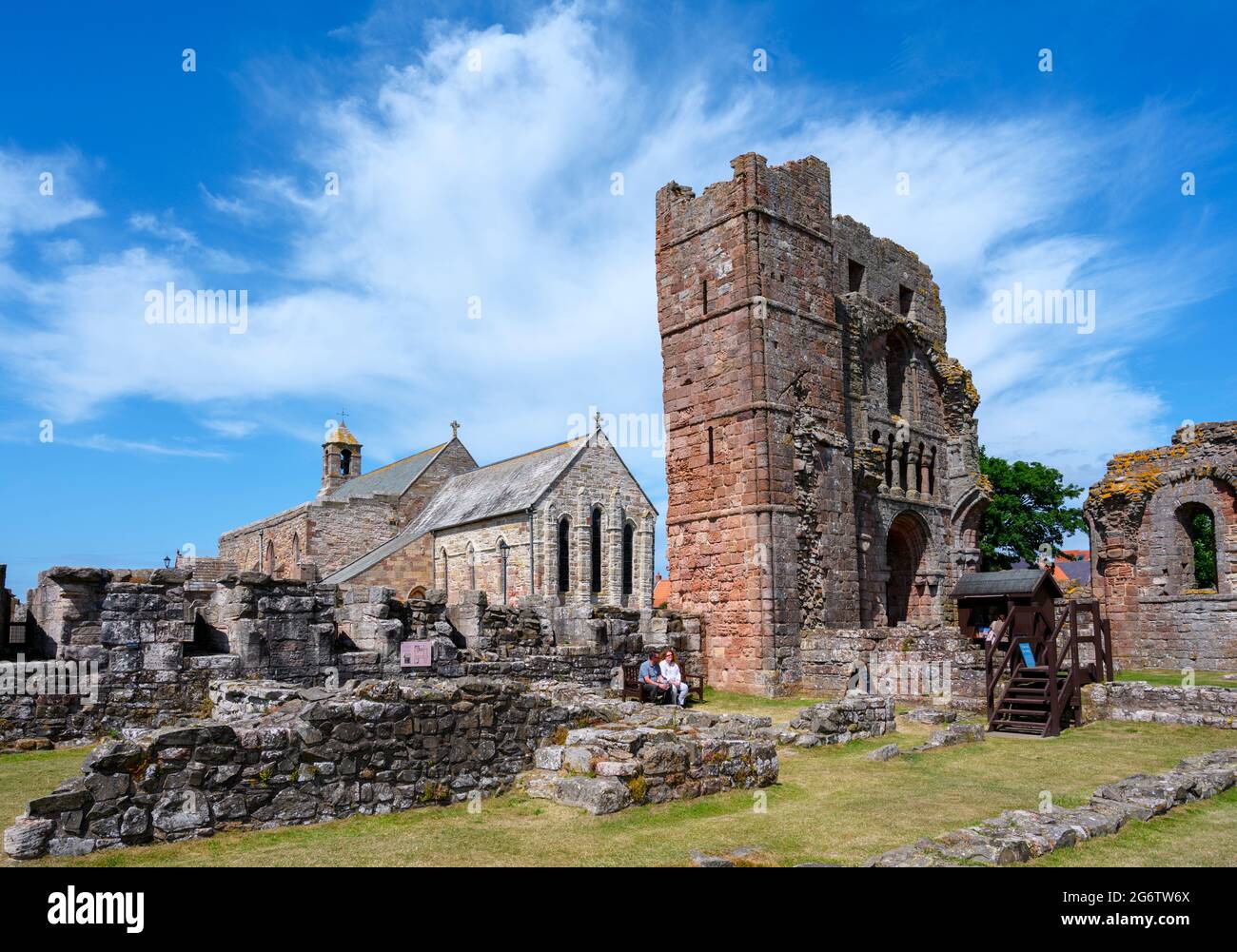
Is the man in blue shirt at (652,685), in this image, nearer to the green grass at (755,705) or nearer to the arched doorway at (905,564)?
the green grass at (755,705)

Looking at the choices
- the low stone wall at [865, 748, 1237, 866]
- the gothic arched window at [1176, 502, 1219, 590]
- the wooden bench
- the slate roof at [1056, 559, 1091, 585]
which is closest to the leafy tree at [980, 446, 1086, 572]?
the gothic arched window at [1176, 502, 1219, 590]

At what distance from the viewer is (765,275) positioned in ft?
68.4

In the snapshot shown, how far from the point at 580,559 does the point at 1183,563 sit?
2097cm

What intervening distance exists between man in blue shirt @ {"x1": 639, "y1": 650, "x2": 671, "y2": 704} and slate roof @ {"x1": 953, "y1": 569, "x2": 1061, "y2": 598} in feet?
18.2

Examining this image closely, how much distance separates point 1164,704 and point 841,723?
6.02 metres

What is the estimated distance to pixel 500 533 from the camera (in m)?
36.3

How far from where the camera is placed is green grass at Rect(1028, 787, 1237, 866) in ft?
21.2

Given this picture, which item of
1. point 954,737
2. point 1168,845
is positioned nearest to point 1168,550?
point 954,737

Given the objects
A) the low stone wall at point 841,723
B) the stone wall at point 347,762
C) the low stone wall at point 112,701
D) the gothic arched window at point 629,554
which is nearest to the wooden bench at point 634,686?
the low stone wall at point 841,723
